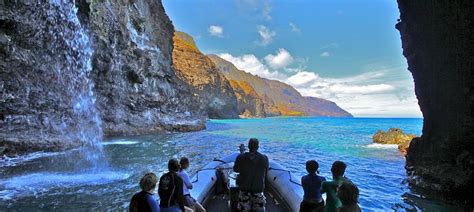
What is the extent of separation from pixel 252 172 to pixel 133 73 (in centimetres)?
3983

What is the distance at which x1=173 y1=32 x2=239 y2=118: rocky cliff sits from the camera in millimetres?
139250

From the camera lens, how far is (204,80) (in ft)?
471

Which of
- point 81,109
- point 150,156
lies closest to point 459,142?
point 150,156

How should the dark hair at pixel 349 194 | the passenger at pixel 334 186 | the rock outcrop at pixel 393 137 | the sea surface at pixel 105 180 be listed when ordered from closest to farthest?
the dark hair at pixel 349 194 < the passenger at pixel 334 186 < the sea surface at pixel 105 180 < the rock outcrop at pixel 393 137

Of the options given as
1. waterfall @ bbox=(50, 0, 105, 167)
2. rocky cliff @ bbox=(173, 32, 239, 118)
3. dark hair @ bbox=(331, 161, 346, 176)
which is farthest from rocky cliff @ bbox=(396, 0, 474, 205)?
rocky cliff @ bbox=(173, 32, 239, 118)

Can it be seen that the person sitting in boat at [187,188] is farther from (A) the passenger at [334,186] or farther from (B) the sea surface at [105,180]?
(B) the sea surface at [105,180]

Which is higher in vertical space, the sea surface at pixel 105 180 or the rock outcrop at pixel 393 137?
the rock outcrop at pixel 393 137

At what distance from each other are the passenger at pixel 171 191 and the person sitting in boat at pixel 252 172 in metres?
1.11

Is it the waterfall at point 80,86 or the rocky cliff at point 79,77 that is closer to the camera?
the rocky cliff at point 79,77

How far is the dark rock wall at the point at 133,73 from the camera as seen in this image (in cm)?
3581

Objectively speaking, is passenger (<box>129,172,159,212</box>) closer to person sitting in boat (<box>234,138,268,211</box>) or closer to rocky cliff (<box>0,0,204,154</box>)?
person sitting in boat (<box>234,138,268,211</box>)

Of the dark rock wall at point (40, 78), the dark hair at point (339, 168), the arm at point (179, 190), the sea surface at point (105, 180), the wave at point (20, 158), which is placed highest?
the dark rock wall at point (40, 78)

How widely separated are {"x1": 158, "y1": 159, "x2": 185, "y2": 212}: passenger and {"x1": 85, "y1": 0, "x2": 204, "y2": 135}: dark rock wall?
32.6 meters

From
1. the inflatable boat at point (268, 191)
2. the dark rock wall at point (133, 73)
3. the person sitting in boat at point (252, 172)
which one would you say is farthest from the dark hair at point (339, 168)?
the dark rock wall at point (133, 73)
